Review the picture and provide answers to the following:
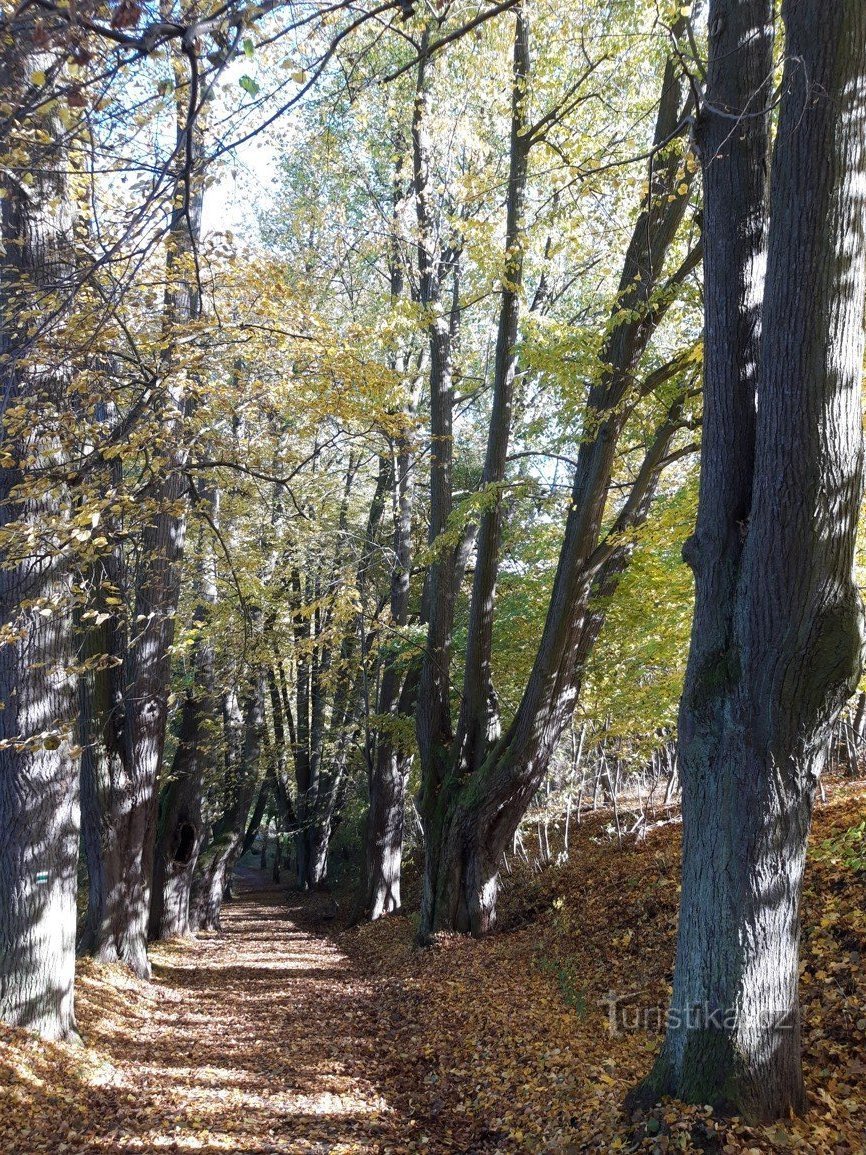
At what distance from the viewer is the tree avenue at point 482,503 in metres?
3.59

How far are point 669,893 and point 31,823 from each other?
5.75 meters

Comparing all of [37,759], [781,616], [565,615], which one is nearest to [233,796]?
[565,615]

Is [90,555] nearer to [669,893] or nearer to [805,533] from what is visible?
[805,533]

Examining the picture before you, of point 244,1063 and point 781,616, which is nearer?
point 781,616

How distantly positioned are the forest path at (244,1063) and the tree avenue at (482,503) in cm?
17

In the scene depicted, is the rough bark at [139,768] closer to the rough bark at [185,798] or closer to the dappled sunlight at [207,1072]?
the dappled sunlight at [207,1072]

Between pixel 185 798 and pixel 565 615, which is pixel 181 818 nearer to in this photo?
pixel 185 798

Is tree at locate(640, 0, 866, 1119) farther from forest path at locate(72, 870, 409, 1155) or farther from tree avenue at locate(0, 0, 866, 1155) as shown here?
forest path at locate(72, 870, 409, 1155)

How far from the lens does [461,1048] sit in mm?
6117

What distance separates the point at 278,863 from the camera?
101 ft

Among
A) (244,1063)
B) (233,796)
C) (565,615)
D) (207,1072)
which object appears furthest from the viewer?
(233,796)

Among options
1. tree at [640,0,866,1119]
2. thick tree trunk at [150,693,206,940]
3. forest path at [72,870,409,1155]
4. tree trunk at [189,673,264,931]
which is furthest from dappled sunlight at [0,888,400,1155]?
tree trunk at [189,673,264,931]

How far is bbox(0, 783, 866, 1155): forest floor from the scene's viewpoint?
14.5ft

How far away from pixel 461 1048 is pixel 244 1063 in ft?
5.75
